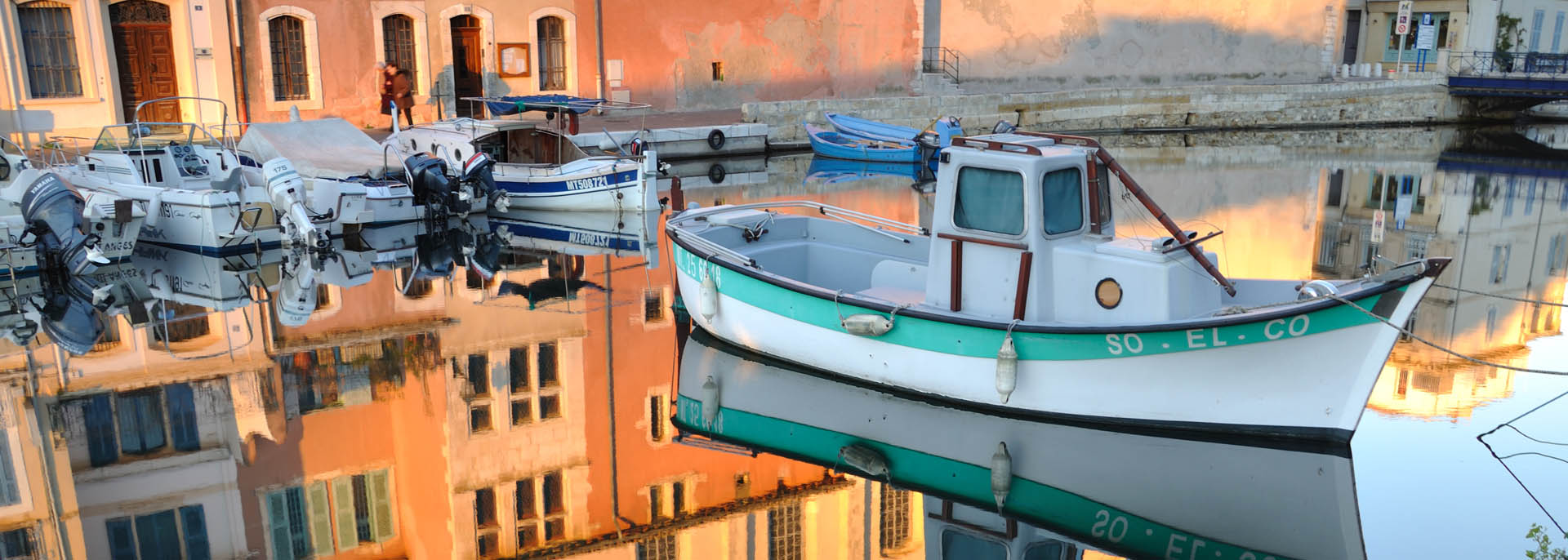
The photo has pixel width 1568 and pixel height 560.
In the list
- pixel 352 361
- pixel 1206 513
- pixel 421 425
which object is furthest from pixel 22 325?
pixel 1206 513

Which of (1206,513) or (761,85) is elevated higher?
(761,85)

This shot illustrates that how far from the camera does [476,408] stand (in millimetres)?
8680

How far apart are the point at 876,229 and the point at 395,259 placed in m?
6.09

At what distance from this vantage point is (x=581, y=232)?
15.4 m

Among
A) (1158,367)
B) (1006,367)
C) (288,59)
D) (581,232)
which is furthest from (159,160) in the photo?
(1158,367)

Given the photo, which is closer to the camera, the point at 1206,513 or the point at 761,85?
the point at 1206,513

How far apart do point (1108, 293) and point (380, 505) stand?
176 inches

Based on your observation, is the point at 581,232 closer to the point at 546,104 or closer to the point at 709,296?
the point at 546,104

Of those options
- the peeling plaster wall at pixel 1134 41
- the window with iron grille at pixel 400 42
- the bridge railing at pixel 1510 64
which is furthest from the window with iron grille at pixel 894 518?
the bridge railing at pixel 1510 64

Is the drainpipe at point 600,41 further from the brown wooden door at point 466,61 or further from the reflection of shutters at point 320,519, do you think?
the reflection of shutters at point 320,519

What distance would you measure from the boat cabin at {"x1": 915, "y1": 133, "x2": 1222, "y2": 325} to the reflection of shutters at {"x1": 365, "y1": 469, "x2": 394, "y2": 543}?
3676mm

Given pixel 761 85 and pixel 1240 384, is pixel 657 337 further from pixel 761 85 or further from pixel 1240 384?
pixel 761 85

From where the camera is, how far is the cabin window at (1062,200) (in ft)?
25.7

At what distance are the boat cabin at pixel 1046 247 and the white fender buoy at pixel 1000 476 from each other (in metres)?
1.00
